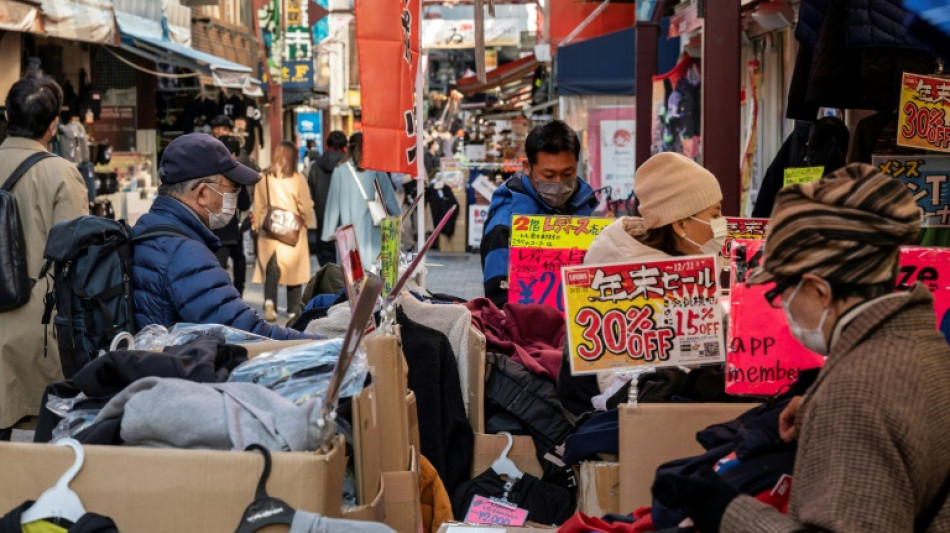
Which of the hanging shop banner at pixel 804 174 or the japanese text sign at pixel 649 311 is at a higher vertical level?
the hanging shop banner at pixel 804 174

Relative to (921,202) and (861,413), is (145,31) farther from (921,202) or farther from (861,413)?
(861,413)

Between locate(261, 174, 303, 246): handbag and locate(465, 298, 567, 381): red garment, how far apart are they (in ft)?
25.7

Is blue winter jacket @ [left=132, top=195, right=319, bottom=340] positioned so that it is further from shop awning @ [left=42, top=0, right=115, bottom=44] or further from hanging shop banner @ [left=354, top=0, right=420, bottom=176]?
shop awning @ [left=42, top=0, right=115, bottom=44]

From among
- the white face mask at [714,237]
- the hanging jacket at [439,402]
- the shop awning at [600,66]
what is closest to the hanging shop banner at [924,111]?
the white face mask at [714,237]

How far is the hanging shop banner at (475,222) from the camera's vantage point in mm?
23000

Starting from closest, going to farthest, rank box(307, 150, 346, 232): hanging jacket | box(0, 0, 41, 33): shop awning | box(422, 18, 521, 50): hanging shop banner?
box(0, 0, 41, 33): shop awning, box(307, 150, 346, 232): hanging jacket, box(422, 18, 521, 50): hanging shop banner

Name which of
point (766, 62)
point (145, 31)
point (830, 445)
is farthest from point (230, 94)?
point (830, 445)

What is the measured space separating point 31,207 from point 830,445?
17.1ft

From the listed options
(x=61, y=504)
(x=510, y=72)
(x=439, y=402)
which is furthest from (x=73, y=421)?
(x=510, y=72)

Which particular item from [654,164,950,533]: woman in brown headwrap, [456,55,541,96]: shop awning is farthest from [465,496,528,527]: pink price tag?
[456,55,541,96]: shop awning

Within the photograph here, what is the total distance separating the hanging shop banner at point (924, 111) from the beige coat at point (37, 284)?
4165 millimetres

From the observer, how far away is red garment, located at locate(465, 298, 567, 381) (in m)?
5.88

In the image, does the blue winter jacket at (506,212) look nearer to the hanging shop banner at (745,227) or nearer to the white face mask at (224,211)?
the hanging shop banner at (745,227)

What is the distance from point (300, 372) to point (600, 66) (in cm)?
1514
